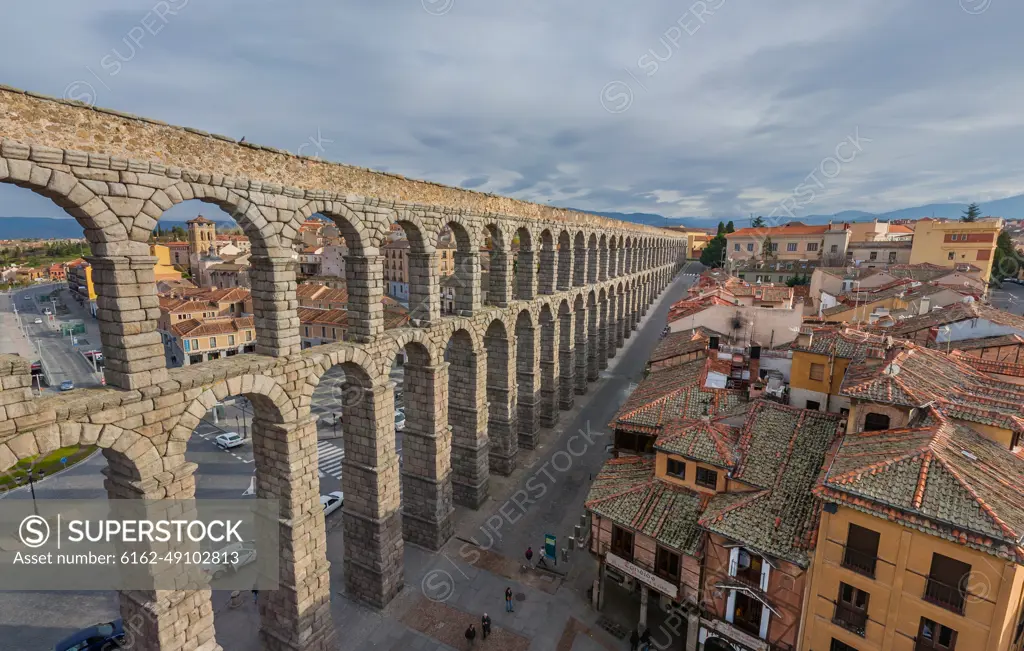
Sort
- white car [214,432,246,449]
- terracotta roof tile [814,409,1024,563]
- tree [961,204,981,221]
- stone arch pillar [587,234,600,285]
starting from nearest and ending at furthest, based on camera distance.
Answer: terracotta roof tile [814,409,1024,563]
white car [214,432,246,449]
stone arch pillar [587,234,600,285]
tree [961,204,981,221]

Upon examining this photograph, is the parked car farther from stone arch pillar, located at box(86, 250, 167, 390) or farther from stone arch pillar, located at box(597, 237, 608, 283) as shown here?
stone arch pillar, located at box(86, 250, 167, 390)

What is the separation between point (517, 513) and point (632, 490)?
10612 mm

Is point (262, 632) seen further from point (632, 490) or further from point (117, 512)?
point (632, 490)

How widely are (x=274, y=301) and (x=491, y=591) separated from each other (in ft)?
57.8

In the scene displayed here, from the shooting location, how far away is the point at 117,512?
47.6 ft

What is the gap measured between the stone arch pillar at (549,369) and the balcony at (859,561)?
26.2m

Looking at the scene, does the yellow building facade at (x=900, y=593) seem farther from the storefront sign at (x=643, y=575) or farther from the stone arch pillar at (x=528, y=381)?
the stone arch pillar at (x=528, y=381)

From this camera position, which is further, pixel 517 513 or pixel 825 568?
pixel 517 513

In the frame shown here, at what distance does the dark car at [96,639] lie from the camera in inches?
807

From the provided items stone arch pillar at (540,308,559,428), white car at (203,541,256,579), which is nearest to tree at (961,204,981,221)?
stone arch pillar at (540,308,559,428)

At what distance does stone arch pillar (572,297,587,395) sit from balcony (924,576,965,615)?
3343 cm

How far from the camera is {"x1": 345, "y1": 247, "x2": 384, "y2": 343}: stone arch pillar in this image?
67.1 ft

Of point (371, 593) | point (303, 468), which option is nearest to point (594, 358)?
point (371, 593)

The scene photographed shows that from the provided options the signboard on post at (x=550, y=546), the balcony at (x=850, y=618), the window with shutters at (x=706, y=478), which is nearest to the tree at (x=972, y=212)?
the window with shutters at (x=706, y=478)
